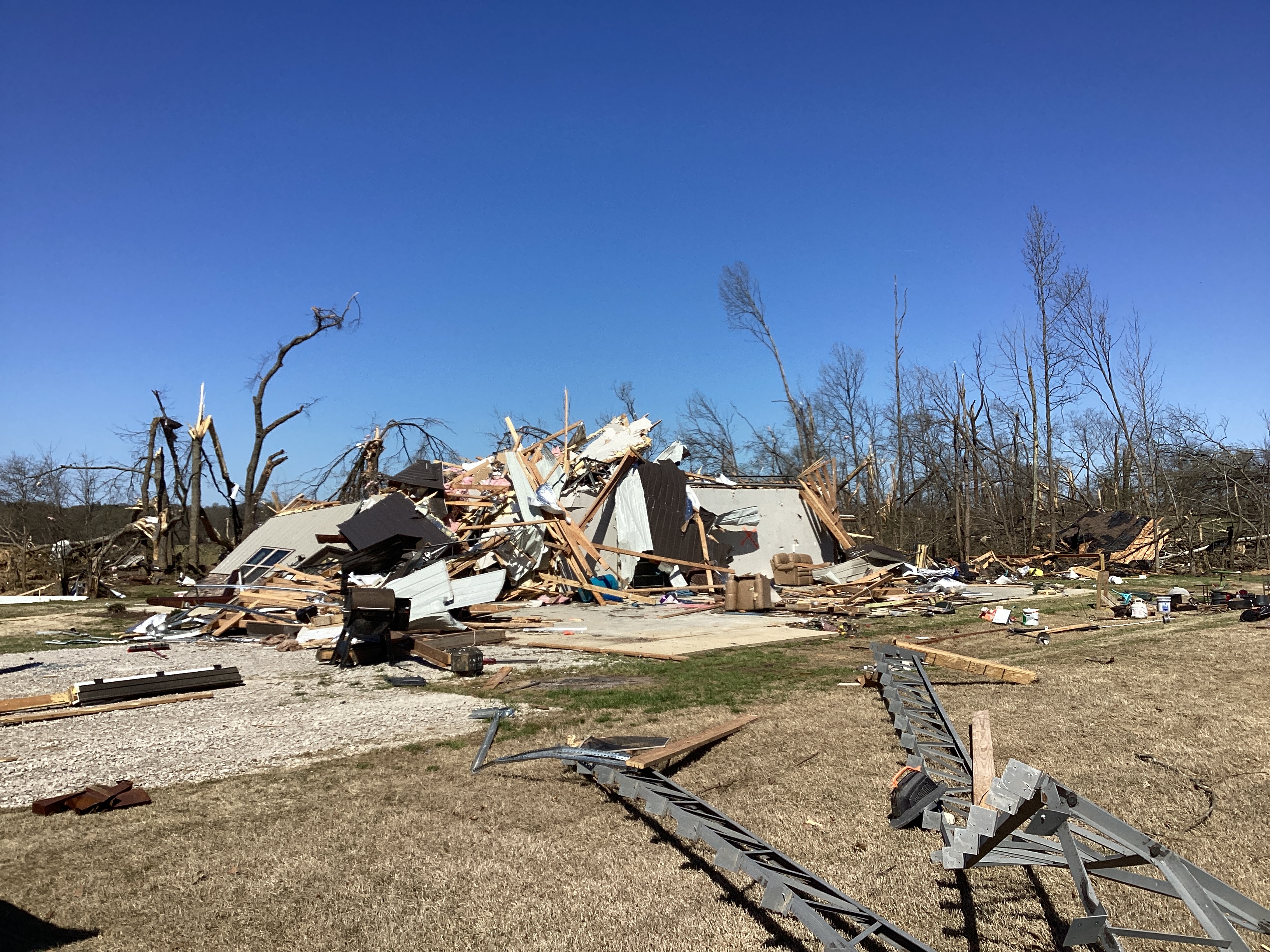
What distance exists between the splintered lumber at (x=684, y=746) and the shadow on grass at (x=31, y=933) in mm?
3195

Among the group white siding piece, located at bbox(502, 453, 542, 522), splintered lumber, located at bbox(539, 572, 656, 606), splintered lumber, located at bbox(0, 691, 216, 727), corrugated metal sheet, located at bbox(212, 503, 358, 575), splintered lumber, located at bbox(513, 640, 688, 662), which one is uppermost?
white siding piece, located at bbox(502, 453, 542, 522)

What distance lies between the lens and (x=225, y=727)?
25.5 ft

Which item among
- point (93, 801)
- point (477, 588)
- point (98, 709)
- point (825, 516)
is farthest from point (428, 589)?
point (825, 516)

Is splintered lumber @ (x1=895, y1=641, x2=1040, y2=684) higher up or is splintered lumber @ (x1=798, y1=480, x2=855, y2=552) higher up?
splintered lumber @ (x1=798, y1=480, x2=855, y2=552)

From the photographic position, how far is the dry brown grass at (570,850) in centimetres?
379

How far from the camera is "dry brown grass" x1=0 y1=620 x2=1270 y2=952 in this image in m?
3.79

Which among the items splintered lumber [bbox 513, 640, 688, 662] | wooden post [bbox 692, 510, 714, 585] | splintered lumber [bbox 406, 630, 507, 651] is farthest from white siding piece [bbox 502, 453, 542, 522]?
splintered lumber [bbox 513, 640, 688, 662]

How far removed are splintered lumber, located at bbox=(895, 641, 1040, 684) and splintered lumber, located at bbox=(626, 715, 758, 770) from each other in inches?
140

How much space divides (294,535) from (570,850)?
2069cm

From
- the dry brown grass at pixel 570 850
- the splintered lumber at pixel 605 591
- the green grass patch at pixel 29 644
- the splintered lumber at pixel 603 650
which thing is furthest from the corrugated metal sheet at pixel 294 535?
the dry brown grass at pixel 570 850

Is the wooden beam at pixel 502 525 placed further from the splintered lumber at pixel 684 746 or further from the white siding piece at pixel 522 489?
the splintered lumber at pixel 684 746

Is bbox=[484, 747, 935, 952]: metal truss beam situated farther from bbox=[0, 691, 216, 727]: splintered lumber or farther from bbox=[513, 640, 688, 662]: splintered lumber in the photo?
bbox=[513, 640, 688, 662]: splintered lumber

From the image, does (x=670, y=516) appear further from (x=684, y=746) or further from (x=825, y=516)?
(x=684, y=746)

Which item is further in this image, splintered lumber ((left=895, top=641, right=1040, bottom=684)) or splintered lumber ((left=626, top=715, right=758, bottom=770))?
splintered lumber ((left=895, top=641, right=1040, bottom=684))
